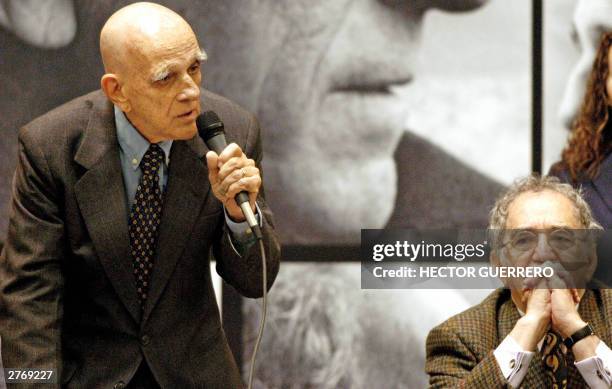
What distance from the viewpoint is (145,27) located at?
2.04m

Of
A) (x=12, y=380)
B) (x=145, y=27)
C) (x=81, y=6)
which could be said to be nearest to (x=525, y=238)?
(x=145, y=27)

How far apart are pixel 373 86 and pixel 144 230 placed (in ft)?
4.81

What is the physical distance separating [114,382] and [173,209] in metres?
0.36

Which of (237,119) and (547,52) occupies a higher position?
(237,119)

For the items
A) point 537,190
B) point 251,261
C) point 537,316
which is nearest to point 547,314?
point 537,316

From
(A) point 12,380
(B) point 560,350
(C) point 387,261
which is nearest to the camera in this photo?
(A) point 12,380

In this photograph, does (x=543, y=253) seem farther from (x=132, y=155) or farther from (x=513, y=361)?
(x=132, y=155)

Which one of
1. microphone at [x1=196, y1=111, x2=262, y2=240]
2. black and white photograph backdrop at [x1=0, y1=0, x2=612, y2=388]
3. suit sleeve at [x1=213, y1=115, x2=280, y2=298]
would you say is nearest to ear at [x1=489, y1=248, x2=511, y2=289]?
suit sleeve at [x1=213, y1=115, x2=280, y2=298]

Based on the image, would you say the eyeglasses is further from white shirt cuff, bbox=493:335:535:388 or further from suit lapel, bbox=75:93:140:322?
suit lapel, bbox=75:93:140:322

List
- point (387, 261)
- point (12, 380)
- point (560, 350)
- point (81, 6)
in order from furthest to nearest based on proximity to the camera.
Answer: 1. point (81, 6)
2. point (387, 261)
3. point (560, 350)
4. point (12, 380)

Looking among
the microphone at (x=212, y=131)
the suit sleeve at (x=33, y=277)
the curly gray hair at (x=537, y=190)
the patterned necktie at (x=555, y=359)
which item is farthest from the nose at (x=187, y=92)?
the patterned necktie at (x=555, y=359)

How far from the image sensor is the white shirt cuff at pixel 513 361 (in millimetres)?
2023

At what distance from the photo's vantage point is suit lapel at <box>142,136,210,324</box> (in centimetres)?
209

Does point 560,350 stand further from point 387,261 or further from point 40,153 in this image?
point 40,153
